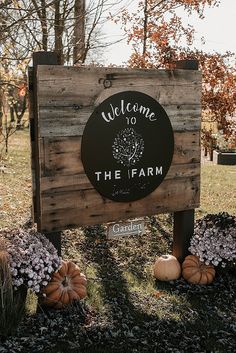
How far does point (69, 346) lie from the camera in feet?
12.8

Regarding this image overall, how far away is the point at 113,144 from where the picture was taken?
4.90 m

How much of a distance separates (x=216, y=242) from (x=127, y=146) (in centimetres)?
154

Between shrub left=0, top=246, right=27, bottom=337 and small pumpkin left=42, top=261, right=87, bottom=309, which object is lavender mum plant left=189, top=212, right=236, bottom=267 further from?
shrub left=0, top=246, right=27, bottom=337

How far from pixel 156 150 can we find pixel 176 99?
2.08 feet

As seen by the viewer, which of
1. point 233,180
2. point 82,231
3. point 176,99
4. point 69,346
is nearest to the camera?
point 69,346

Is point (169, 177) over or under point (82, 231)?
over

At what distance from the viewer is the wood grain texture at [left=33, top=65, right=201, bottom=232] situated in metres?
4.45

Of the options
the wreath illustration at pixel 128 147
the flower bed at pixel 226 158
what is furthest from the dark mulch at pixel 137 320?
the flower bed at pixel 226 158

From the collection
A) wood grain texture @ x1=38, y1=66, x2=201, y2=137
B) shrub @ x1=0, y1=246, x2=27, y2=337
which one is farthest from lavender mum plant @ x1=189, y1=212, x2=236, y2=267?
shrub @ x1=0, y1=246, x2=27, y2=337

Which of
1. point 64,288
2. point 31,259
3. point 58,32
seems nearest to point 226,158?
point 58,32

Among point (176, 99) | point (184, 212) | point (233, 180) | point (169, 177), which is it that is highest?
point (176, 99)

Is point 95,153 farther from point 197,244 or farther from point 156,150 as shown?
point 197,244

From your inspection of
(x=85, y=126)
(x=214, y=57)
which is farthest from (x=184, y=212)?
(x=214, y=57)

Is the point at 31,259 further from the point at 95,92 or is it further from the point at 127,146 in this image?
the point at 95,92
